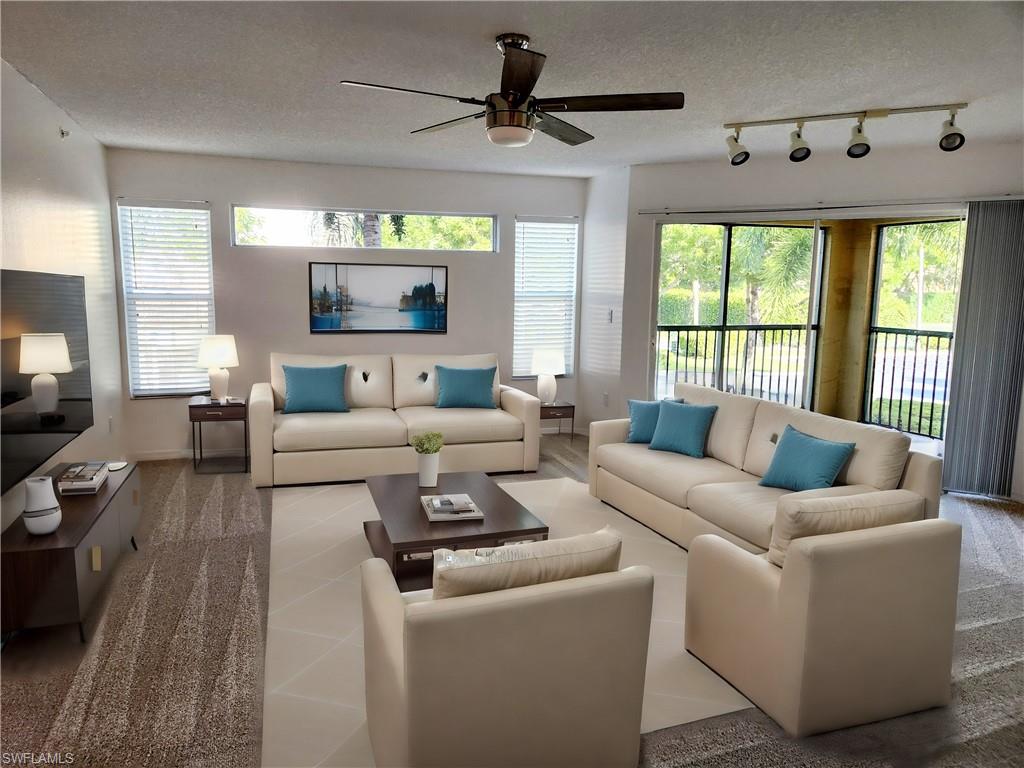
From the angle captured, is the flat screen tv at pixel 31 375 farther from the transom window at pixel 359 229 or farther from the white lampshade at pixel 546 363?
the white lampshade at pixel 546 363

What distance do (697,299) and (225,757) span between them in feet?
17.4

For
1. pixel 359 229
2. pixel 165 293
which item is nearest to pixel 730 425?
pixel 359 229

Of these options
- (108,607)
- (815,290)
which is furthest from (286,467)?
(815,290)

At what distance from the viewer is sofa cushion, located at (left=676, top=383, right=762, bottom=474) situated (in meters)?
4.39

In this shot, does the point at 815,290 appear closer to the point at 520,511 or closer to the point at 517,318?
the point at 517,318

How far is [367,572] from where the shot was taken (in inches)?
90.7

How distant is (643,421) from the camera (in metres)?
4.88

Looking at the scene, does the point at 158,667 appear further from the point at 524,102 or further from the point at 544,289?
the point at 544,289

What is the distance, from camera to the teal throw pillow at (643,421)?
4863 mm

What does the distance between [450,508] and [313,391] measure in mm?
2470

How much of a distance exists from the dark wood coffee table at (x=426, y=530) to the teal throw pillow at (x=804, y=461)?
1.37 metres

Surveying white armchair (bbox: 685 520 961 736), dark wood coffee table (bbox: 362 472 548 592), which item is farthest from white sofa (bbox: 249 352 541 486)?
white armchair (bbox: 685 520 961 736)

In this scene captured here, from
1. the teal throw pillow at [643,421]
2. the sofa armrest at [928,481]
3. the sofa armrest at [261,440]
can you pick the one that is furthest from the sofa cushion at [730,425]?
the sofa armrest at [261,440]

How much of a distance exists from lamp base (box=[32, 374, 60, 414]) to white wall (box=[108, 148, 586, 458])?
2.57 m
